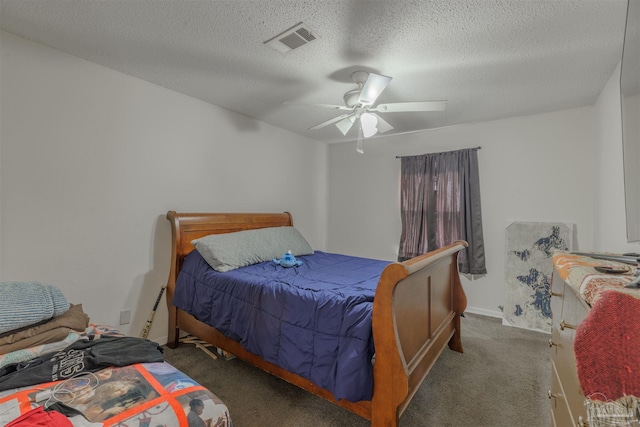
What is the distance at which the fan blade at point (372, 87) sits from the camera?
74.9 inches

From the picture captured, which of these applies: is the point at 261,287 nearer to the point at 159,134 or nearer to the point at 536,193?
the point at 159,134

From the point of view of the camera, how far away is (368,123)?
94.8 inches

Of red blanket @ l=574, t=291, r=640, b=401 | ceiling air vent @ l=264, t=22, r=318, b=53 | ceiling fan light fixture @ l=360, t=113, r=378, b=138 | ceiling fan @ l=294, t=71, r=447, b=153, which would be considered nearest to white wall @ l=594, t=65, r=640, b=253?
ceiling fan @ l=294, t=71, r=447, b=153

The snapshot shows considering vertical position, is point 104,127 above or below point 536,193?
above

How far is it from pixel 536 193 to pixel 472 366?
2.11 m

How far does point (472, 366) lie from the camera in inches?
92.6

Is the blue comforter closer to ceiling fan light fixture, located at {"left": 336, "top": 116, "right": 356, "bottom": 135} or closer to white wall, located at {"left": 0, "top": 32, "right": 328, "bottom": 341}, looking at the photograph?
white wall, located at {"left": 0, "top": 32, "right": 328, "bottom": 341}

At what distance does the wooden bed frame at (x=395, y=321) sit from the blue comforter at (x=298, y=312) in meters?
0.10

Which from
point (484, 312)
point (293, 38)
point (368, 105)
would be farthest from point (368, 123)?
point (484, 312)

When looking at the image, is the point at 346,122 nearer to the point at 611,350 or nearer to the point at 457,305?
the point at 457,305

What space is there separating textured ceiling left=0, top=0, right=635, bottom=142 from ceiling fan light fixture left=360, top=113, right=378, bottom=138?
36 cm

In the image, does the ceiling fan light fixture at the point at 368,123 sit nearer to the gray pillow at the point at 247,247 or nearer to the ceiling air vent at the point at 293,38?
the ceiling air vent at the point at 293,38

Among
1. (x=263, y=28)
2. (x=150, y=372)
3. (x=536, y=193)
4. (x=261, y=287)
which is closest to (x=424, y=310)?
(x=261, y=287)

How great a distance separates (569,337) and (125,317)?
9.82ft
